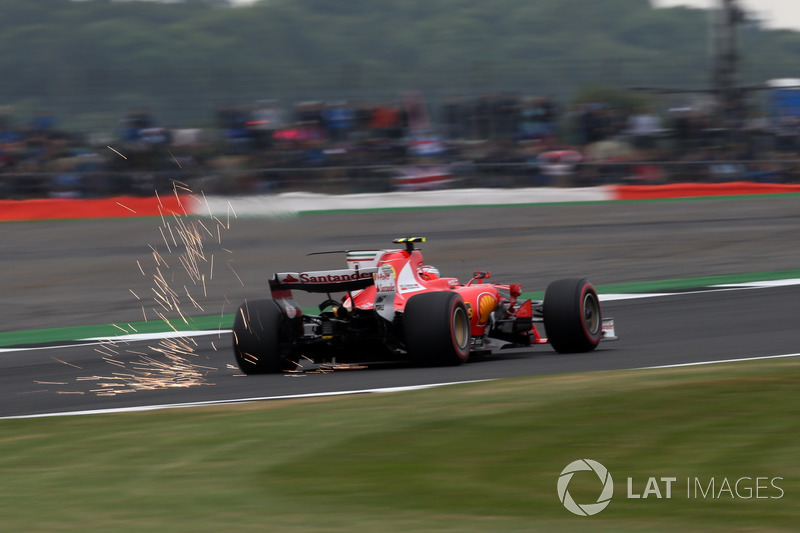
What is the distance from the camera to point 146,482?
511cm

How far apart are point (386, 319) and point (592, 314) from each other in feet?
6.21

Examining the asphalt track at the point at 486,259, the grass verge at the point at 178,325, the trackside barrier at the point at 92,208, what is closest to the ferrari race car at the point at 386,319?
the asphalt track at the point at 486,259

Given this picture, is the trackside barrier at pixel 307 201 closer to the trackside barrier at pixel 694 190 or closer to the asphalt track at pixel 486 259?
the trackside barrier at pixel 694 190

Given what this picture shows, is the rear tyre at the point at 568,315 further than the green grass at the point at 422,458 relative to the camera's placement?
Yes

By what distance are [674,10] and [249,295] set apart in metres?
40.8

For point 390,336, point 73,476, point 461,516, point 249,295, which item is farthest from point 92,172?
point 461,516

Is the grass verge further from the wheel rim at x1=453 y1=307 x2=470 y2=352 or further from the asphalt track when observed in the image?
the wheel rim at x1=453 y1=307 x2=470 y2=352

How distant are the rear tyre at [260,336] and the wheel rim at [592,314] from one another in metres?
2.51

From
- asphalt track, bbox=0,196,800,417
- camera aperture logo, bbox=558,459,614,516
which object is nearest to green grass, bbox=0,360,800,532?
camera aperture logo, bbox=558,459,614,516

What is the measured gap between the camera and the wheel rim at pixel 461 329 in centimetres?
852

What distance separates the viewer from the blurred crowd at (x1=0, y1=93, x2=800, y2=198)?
54.6 ft

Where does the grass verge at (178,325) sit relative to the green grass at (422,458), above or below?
below

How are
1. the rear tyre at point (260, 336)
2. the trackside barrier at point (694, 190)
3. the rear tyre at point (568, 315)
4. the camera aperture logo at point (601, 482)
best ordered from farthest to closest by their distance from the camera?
the trackside barrier at point (694, 190) → the rear tyre at point (568, 315) → the rear tyre at point (260, 336) → the camera aperture logo at point (601, 482)

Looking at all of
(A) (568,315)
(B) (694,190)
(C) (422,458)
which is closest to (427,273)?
(A) (568,315)
